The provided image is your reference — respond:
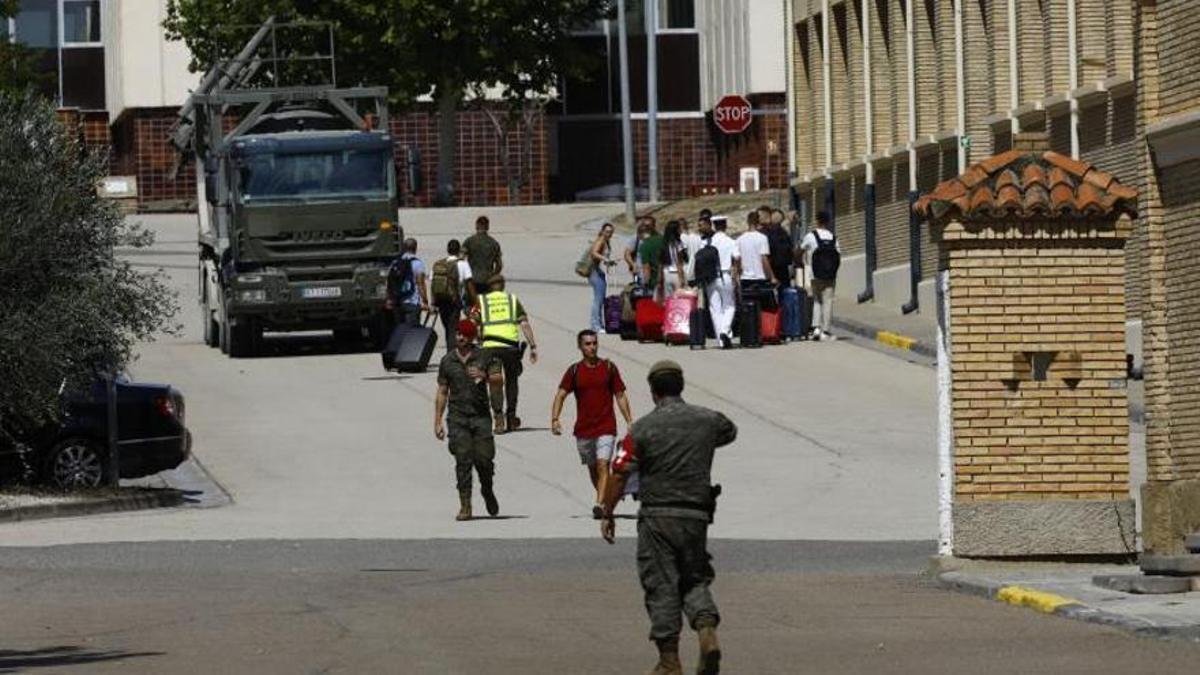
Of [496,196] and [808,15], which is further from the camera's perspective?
[496,196]

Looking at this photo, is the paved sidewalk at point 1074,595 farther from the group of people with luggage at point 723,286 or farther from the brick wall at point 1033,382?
the group of people with luggage at point 723,286

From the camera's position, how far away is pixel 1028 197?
21.3 meters

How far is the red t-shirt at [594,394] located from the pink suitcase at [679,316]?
16012 mm

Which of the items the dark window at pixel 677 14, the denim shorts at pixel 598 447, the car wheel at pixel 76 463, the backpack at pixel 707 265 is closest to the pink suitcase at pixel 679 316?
the backpack at pixel 707 265

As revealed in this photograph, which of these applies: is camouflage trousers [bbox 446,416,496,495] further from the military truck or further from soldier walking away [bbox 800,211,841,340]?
the military truck

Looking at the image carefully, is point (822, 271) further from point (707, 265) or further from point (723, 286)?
point (707, 265)

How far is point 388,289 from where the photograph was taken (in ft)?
137

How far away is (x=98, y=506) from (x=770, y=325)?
15.5 meters

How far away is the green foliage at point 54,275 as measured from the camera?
92.8 feet

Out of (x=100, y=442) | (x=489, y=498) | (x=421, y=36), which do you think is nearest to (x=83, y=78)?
(x=421, y=36)

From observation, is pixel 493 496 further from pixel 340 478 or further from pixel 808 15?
pixel 808 15

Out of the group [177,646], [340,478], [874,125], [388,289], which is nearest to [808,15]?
[874,125]

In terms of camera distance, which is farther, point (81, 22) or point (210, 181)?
point (81, 22)

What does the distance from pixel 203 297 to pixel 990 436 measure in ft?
85.7
